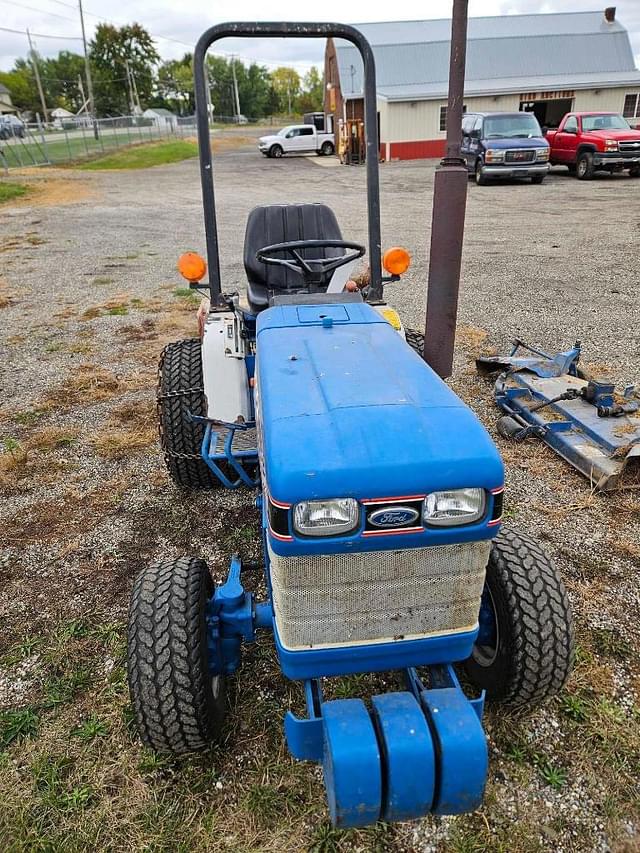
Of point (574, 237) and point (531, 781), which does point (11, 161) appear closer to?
point (574, 237)

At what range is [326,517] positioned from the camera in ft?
5.02

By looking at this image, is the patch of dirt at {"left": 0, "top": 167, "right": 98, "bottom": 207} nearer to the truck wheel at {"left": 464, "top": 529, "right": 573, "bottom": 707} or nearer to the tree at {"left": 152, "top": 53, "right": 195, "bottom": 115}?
the truck wheel at {"left": 464, "top": 529, "right": 573, "bottom": 707}

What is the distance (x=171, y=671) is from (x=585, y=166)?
55.3 feet

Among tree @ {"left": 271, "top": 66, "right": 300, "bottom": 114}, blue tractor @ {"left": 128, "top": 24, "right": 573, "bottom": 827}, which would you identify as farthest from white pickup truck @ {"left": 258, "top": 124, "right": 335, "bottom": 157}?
tree @ {"left": 271, "top": 66, "right": 300, "bottom": 114}

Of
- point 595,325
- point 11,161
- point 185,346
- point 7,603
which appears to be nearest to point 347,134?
point 11,161

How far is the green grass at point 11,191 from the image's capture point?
52.5 ft

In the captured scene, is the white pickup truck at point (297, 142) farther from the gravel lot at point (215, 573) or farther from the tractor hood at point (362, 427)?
the tractor hood at point (362, 427)

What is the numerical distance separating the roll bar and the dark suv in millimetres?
13175

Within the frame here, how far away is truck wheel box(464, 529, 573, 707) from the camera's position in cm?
203

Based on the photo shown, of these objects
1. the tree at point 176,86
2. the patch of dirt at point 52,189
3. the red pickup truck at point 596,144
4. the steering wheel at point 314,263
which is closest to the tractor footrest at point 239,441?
the steering wheel at point 314,263

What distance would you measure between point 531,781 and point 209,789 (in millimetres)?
1027

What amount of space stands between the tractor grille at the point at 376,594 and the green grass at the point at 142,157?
24.8 m

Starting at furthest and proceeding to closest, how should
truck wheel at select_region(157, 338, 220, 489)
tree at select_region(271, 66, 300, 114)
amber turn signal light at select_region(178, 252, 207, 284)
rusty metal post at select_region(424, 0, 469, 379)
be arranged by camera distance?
tree at select_region(271, 66, 300, 114) < truck wheel at select_region(157, 338, 220, 489) < amber turn signal light at select_region(178, 252, 207, 284) < rusty metal post at select_region(424, 0, 469, 379)

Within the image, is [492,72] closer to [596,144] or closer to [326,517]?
[596,144]
